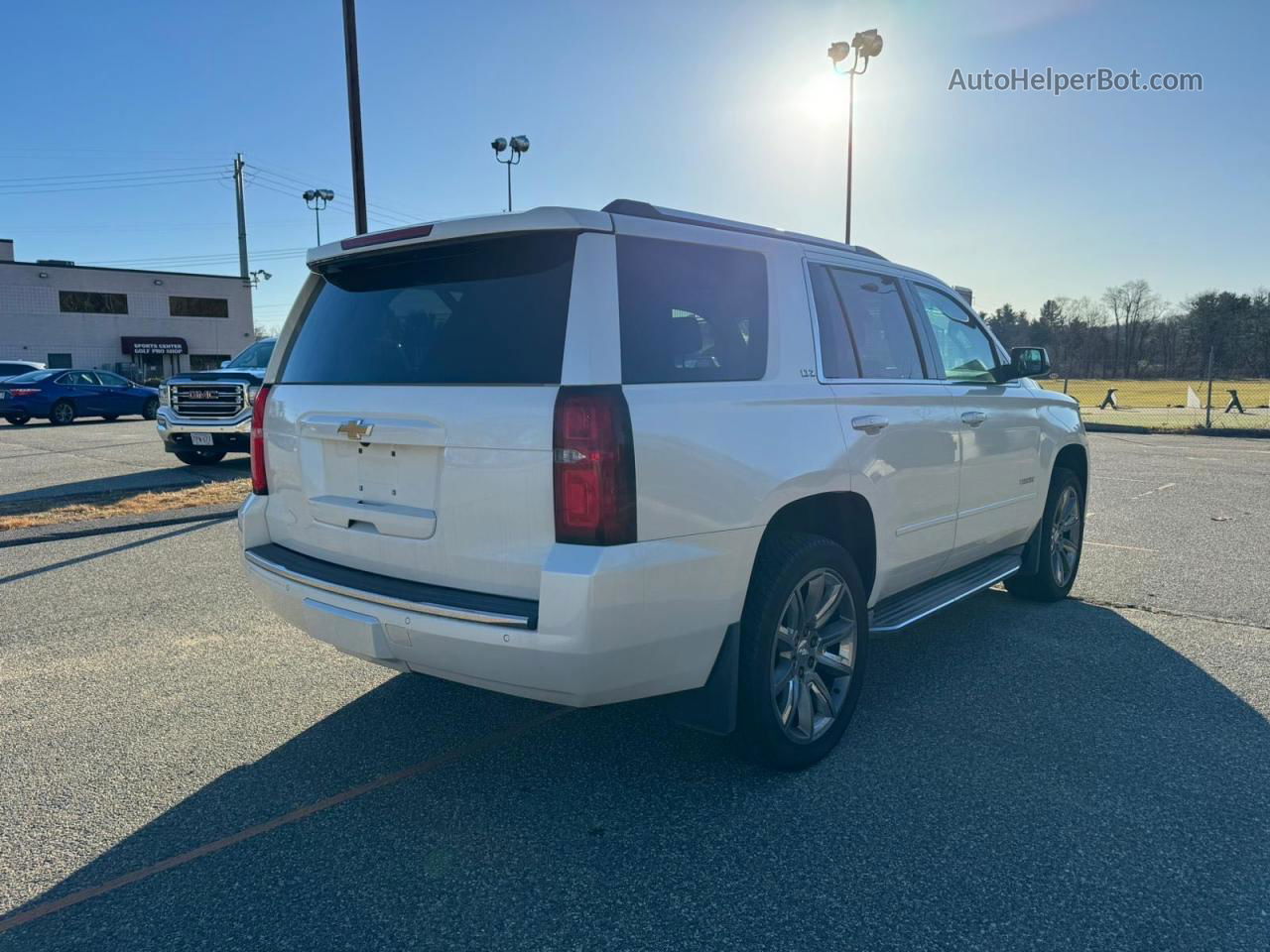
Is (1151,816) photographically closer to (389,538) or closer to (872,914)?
(872,914)

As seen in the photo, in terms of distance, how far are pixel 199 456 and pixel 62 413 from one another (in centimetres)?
1355

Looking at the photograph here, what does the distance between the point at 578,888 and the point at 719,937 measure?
1.48 feet

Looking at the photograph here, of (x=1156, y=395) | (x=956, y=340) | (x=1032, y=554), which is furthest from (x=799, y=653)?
(x=1156, y=395)

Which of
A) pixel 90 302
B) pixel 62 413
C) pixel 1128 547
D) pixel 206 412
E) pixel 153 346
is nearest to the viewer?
pixel 1128 547

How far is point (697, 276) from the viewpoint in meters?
3.17

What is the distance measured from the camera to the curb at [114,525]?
739 centimetres

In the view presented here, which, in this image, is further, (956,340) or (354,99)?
(354,99)

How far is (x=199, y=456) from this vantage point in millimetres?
12891

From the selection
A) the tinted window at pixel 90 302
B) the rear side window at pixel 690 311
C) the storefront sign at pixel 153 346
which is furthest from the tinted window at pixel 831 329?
the storefront sign at pixel 153 346

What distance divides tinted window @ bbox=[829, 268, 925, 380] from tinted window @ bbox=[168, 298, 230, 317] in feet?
186

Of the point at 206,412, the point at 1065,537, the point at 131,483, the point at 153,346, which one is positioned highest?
the point at 153,346

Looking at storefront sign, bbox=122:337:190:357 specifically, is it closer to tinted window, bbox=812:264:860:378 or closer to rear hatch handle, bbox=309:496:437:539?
rear hatch handle, bbox=309:496:437:539

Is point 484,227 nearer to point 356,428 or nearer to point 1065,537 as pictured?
point 356,428

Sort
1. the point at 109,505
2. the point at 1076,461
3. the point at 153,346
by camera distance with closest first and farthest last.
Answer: the point at 1076,461
the point at 109,505
the point at 153,346
